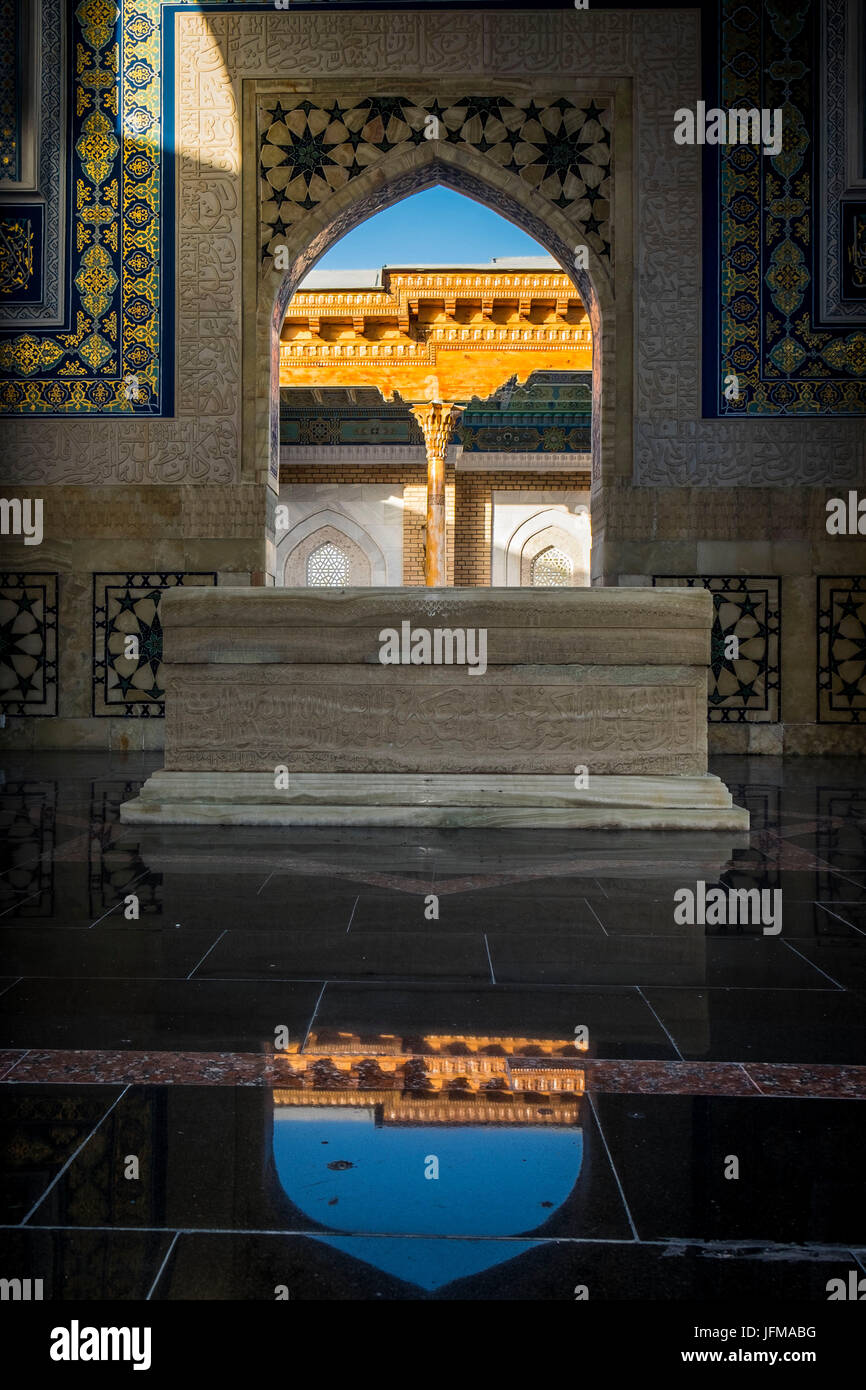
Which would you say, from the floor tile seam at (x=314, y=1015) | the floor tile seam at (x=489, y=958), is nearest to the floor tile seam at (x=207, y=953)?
the floor tile seam at (x=314, y=1015)

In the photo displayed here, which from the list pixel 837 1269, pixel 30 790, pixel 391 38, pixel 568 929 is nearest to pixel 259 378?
pixel 391 38

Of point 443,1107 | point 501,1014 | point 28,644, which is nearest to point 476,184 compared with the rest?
point 28,644

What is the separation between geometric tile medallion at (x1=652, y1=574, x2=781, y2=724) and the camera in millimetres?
7047

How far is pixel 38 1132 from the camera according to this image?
144 cm

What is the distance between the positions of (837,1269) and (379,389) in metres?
13.3

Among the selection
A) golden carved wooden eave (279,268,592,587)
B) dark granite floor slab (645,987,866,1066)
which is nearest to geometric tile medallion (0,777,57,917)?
dark granite floor slab (645,987,866,1066)

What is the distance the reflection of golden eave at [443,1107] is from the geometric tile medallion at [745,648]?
18.9ft

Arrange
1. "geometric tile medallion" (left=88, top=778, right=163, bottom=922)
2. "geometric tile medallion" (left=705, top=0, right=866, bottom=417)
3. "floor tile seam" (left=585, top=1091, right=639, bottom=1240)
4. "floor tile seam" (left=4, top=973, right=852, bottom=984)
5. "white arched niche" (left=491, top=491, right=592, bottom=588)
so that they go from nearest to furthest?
"floor tile seam" (left=585, top=1091, right=639, bottom=1240)
"floor tile seam" (left=4, top=973, right=852, bottom=984)
"geometric tile medallion" (left=88, top=778, right=163, bottom=922)
"geometric tile medallion" (left=705, top=0, right=866, bottom=417)
"white arched niche" (left=491, top=491, right=592, bottom=588)

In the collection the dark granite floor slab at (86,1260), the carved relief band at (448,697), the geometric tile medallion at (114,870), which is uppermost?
the carved relief band at (448,697)

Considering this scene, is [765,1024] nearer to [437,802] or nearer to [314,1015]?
[314,1015]

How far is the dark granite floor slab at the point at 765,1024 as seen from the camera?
5.73ft

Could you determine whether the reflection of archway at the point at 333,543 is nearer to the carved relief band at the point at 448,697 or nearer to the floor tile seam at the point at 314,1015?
the carved relief band at the point at 448,697

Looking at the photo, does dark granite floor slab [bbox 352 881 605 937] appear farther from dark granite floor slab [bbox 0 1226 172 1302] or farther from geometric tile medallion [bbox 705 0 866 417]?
geometric tile medallion [bbox 705 0 866 417]

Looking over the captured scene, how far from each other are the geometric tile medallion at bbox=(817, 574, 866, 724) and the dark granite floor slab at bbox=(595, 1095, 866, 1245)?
585cm
